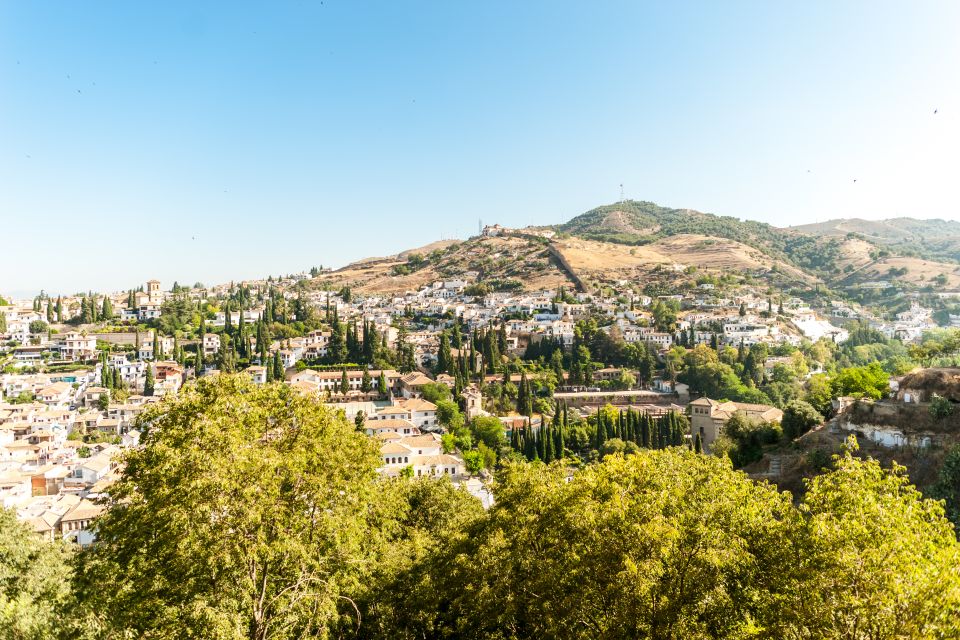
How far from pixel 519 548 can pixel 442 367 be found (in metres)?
53.3

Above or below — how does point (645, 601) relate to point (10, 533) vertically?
above

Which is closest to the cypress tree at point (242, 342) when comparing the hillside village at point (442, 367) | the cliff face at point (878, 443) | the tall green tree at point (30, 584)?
the hillside village at point (442, 367)

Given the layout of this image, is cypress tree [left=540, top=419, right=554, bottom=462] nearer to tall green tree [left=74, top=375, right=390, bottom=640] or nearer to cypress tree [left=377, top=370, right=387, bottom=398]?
cypress tree [left=377, top=370, right=387, bottom=398]

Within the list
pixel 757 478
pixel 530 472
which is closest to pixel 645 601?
pixel 530 472

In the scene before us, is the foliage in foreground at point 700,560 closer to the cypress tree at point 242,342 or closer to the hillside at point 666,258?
the cypress tree at point 242,342

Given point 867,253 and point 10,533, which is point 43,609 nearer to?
point 10,533

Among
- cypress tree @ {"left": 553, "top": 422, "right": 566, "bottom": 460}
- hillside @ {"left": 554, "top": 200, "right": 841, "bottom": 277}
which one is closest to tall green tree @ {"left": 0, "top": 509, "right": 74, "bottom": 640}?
cypress tree @ {"left": 553, "top": 422, "right": 566, "bottom": 460}

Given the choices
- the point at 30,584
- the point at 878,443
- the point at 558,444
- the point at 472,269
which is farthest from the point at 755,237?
the point at 30,584

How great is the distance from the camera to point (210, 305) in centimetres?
9662

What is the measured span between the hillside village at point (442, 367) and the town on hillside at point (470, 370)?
232 mm

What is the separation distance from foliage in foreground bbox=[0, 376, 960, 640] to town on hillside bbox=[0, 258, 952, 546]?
19174 millimetres

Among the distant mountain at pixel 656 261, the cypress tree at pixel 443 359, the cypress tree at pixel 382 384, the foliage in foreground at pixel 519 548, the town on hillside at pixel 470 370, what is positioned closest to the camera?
the foliage in foreground at pixel 519 548

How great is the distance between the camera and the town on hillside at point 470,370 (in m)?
39.8

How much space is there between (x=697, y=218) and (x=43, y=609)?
20767 centimetres
